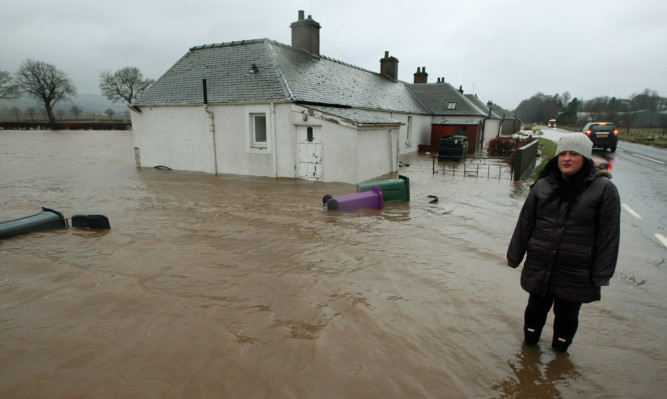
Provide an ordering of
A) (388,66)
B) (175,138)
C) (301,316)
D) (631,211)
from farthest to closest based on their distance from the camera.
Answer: (388,66), (175,138), (631,211), (301,316)

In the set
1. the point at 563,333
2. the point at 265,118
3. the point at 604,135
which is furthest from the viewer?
the point at 604,135

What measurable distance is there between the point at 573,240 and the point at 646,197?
10781 millimetres

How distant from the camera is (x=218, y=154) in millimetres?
15164

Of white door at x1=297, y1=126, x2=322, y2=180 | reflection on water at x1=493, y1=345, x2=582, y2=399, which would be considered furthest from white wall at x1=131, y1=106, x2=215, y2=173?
reflection on water at x1=493, y1=345, x2=582, y2=399

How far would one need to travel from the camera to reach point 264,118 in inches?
568

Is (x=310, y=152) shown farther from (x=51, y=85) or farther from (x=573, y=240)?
(x=51, y=85)

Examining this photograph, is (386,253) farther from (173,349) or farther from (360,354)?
(173,349)

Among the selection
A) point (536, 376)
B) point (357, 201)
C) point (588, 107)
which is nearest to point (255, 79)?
point (357, 201)

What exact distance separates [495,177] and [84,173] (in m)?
18.0

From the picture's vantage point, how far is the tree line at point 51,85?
6300 cm

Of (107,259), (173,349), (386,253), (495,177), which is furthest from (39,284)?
(495,177)

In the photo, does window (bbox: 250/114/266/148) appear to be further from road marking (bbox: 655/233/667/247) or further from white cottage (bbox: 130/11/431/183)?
road marking (bbox: 655/233/667/247)

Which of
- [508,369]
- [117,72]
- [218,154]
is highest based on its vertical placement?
[117,72]

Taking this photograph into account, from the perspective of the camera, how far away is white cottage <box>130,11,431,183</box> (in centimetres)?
1314
